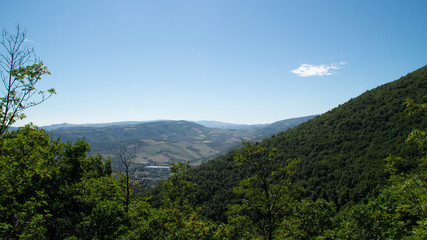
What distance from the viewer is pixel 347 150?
72.8 m

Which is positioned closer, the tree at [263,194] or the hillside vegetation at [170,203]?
the hillside vegetation at [170,203]

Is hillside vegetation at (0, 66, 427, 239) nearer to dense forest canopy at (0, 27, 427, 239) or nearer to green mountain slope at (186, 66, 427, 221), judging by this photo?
dense forest canopy at (0, 27, 427, 239)

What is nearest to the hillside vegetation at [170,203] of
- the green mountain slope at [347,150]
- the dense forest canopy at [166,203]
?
the dense forest canopy at [166,203]

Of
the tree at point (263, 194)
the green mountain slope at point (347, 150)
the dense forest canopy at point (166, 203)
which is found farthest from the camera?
the green mountain slope at point (347, 150)

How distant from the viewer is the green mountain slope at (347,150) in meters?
58.3

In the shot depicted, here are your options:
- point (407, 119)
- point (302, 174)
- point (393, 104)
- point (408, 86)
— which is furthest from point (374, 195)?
point (408, 86)

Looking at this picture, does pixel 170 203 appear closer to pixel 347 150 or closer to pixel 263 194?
pixel 263 194

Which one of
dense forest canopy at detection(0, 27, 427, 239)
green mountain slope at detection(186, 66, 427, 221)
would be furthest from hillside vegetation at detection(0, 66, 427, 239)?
green mountain slope at detection(186, 66, 427, 221)

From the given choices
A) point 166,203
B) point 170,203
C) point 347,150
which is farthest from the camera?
point 347,150

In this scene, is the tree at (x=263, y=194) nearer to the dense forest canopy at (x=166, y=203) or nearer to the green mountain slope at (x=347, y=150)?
the dense forest canopy at (x=166, y=203)

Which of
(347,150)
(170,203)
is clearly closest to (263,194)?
(170,203)

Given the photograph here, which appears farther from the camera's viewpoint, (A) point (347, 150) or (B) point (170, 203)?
(A) point (347, 150)

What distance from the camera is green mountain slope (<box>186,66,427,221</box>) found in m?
58.3

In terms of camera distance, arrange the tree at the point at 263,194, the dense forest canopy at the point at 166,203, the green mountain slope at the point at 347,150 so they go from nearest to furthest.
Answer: the dense forest canopy at the point at 166,203 → the tree at the point at 263,194 → the green mountain slope at the point at 347,150
